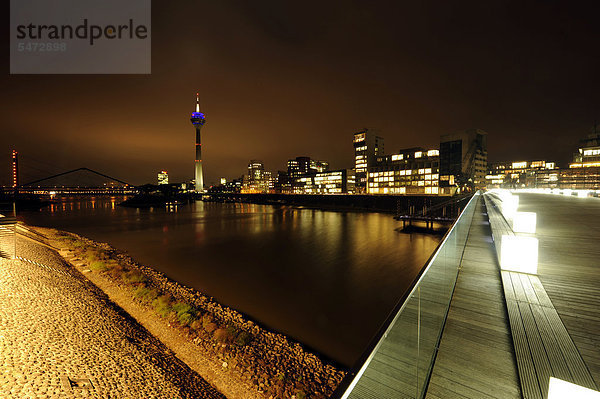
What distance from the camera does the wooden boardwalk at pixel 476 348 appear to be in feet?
9.51

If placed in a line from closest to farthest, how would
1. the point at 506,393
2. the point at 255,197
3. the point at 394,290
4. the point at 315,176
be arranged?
the point at 506,393 → the point at 394,290 → the point at 255,197 → the point at 315,176

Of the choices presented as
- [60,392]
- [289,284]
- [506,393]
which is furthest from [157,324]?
[506,393]

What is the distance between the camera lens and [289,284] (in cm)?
1516

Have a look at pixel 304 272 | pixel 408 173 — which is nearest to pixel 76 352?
pixel 304 272

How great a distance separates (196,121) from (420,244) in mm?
170449

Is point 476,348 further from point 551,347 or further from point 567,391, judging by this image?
point 567,391

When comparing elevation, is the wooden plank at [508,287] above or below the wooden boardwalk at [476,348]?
above

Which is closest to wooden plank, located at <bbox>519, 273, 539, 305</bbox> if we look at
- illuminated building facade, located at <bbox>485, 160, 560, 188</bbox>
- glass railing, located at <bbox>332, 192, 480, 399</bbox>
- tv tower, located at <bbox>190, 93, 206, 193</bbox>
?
glass railing, located at <bbox>332, 192, 480, 399</bbox>

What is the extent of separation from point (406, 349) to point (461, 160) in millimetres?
98894

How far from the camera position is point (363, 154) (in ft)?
355

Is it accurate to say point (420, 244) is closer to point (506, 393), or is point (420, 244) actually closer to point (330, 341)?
point (330, 341)

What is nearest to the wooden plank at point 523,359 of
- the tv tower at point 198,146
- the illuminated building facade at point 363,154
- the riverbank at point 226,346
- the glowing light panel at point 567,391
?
the glowing light panel at point 567,391

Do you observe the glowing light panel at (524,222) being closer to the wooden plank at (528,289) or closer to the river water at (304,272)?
the wooden plank at (528,289)

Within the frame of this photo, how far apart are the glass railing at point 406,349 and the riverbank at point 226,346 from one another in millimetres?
4110
